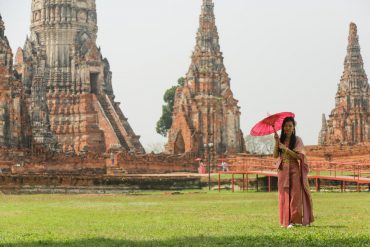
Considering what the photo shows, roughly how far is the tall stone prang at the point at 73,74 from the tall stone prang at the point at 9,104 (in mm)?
16620

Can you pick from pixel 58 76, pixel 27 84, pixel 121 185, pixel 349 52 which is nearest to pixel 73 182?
pixel 121 185

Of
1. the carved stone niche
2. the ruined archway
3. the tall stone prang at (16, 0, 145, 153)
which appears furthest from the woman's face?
the carved stone niche

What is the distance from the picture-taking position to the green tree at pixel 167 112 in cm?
Answer: 9206

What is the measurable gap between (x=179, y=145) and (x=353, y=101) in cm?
1787

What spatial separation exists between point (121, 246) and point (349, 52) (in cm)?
6485

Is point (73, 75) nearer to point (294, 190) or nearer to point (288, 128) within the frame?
point (288, 128)

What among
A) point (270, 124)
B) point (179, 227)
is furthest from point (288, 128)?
point (179, 227)

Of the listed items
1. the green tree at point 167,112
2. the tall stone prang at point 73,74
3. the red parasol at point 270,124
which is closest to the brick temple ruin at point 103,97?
the tall stone prang at point 73,74

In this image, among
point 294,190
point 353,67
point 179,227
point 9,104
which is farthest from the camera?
point 353,67

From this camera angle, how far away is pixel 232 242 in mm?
11898

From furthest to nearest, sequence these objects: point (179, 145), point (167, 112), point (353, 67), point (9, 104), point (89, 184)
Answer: point (167, 112) < point (353, 67) < point (179, 145) < point (9, 104) < point (89, 184)

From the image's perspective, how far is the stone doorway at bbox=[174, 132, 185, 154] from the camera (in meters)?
63.6

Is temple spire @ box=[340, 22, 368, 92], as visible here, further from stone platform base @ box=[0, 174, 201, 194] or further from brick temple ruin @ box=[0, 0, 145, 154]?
stone platform base @ box=[0, 174, 201, 194]

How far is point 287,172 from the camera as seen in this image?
553 inches
